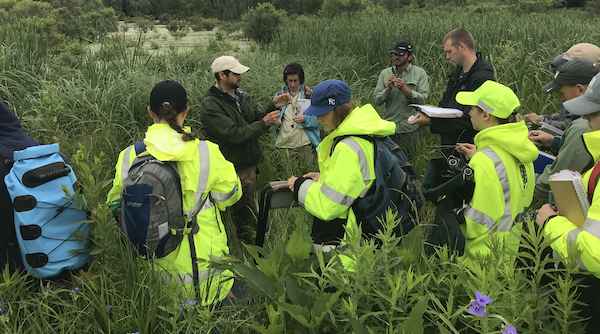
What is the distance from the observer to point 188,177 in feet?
7.14

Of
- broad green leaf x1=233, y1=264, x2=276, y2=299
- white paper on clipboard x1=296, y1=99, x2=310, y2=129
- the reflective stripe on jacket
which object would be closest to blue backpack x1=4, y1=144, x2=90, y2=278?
broad green leaf x1=233, y1=264, x2=276, y2=299

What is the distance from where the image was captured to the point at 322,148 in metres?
2.47

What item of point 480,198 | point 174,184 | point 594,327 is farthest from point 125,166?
point 594,327

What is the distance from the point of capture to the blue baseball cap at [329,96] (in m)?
2.40

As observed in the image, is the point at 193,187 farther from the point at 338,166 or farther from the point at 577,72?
the point at 577,72

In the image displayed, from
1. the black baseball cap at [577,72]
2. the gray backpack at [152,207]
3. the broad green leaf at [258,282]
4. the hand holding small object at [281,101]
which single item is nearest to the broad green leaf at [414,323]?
the broad green leaf at [258,282]

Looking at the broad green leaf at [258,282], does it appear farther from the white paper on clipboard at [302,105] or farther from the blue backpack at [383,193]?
the white paper on clipboard at [302,105]

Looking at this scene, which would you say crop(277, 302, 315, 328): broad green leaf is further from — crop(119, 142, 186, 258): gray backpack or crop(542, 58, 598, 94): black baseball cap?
crop(542, 58, 598, 94): black baseball cap

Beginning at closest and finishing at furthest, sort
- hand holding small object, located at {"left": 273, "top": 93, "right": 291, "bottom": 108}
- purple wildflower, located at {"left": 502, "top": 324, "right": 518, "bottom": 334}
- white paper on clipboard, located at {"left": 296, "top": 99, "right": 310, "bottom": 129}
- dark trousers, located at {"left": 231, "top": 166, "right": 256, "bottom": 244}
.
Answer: purple wildflower, located at {"left": 502, "top": 324, "right": 518, "bottom": 334}
dark trousers, located at {"left": 231, "top": 166, "right": 256, "bottom": 244}
hand holding small object, located at {"left": 273, "top": 93, "right": 291, "bottom": 108}
white paper on clipboard, located at {"left": 296, "top": 99, "right": 310, "bottom": 129}

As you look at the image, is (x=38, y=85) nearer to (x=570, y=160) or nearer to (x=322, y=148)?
(x=322, y=148)

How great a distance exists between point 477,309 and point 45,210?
1.91m

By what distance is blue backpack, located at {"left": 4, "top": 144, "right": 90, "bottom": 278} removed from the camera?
1899 millimetres

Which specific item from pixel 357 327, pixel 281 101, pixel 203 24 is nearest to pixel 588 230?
pixel 357 327

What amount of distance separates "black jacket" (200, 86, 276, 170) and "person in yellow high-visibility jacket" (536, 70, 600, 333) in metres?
2.55
